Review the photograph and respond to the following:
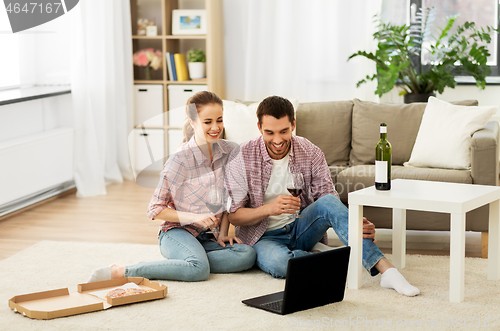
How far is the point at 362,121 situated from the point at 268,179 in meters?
1.24

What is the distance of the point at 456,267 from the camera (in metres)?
2.26

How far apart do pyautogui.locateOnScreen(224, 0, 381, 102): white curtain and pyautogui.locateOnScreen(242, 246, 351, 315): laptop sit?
305cm

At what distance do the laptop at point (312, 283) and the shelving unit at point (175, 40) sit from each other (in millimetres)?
3067

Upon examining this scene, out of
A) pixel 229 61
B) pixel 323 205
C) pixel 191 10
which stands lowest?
pixel 323 205

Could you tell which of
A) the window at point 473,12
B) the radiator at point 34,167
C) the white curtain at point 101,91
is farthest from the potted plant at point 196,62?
the window at point 473,12

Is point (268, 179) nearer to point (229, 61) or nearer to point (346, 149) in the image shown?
point (346, 149)

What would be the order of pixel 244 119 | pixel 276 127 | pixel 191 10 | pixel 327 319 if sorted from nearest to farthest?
pixel 327 319, pixel 276 127, pixel 244 119, pixel 191 10

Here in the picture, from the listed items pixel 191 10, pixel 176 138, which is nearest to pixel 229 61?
pixel 191 10

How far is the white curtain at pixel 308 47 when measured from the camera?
5078mm

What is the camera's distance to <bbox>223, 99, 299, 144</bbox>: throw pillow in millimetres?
3664

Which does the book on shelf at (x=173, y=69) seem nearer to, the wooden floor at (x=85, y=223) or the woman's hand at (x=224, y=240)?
the wooden floor at (x=85, y=223)

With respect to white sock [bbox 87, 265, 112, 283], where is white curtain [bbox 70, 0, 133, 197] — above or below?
above

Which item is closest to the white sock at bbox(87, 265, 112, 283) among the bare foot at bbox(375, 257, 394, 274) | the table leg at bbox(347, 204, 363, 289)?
the table leg at bbox(347, 204, 363, 289)

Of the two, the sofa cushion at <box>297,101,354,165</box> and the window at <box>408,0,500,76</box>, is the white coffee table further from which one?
the window at <box>408,0,500,76</box>
